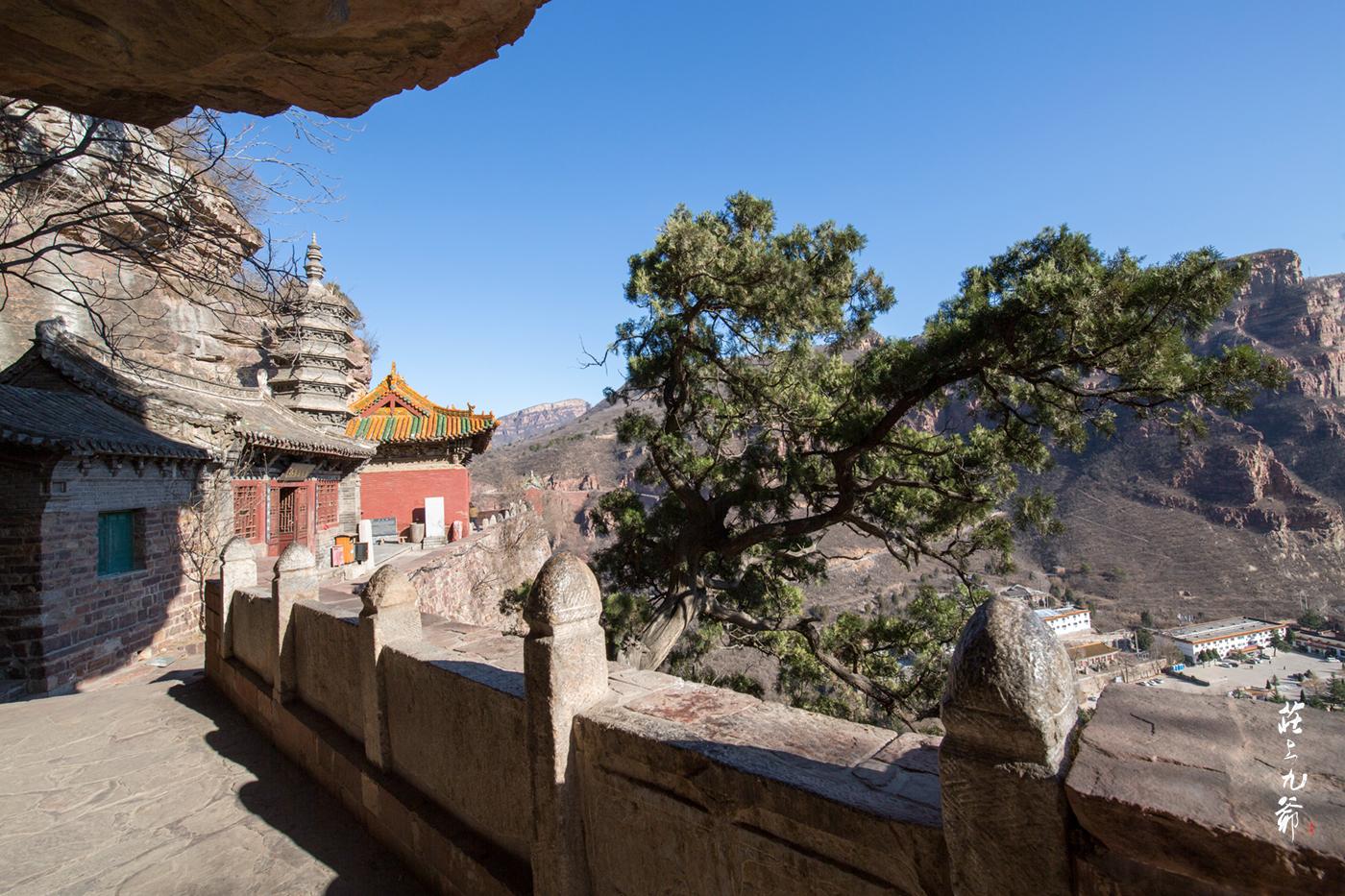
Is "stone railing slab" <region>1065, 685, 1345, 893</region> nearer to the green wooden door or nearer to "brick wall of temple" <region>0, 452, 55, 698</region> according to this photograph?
"brick wall of temple" <region>0, 452, 55, 698</region>

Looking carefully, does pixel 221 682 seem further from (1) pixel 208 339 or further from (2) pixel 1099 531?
(2) pixel 1099 531

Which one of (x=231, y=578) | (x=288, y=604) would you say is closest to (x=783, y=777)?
(x=288, y=604)

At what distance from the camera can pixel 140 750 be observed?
527cm

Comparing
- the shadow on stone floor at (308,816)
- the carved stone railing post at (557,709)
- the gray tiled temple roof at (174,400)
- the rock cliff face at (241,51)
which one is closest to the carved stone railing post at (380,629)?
the shadow on stone floor at (308,816)

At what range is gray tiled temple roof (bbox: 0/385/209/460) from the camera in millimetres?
8105

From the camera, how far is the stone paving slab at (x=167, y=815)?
3.54 meters

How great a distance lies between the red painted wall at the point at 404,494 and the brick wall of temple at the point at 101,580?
1139 cm

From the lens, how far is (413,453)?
23281 mm

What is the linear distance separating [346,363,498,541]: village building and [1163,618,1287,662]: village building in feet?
94.0

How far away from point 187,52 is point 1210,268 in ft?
21.1

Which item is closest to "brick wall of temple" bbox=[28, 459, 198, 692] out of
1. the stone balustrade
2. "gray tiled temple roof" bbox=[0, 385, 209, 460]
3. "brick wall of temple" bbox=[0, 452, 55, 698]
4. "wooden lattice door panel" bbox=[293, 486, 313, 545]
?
"brick wall of temple" bbox=[0, 452, 55, 698]

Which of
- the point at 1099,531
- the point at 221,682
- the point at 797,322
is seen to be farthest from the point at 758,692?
the point at 1099,531

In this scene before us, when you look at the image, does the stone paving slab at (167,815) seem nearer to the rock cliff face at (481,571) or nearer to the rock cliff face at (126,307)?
the rock cliff face at (126,307)

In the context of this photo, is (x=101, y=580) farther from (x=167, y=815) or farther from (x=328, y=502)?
(x=328, y=502)
